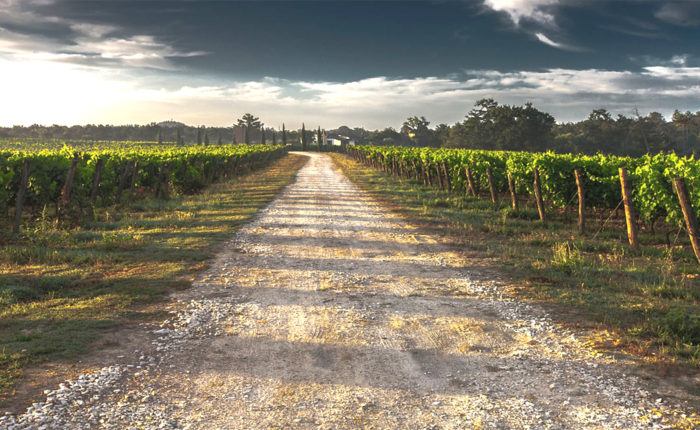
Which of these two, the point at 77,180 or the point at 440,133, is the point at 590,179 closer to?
the point at 77,180

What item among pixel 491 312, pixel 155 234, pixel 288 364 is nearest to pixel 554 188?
pixel 491 312

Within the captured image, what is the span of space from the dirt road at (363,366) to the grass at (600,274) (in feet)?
2.21

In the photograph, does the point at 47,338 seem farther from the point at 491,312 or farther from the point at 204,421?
the point at 491,312

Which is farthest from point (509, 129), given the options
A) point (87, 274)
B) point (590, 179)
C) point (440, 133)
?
point (87, 274)

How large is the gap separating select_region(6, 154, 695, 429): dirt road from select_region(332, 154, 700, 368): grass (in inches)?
26.5

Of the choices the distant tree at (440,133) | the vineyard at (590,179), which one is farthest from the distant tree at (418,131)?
the vineyard at (590,179)

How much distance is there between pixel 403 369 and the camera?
4820 millimetres

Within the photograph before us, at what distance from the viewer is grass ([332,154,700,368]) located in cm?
568

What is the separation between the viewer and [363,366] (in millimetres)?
4871

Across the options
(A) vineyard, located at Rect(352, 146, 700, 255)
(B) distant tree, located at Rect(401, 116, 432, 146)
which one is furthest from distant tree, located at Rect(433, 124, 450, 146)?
(A) vineyard, located at Rect(352, 146, 700, 255)

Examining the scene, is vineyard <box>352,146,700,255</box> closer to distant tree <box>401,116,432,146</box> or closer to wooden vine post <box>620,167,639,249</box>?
wooden vine post <box>620,167,639,249</box>

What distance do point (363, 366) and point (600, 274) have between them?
584 centimetres

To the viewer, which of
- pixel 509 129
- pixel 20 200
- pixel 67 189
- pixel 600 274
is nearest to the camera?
pixel 600 274

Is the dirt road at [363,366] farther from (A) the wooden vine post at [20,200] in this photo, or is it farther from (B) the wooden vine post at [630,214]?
(A) the wooden vine post at [20,200]
